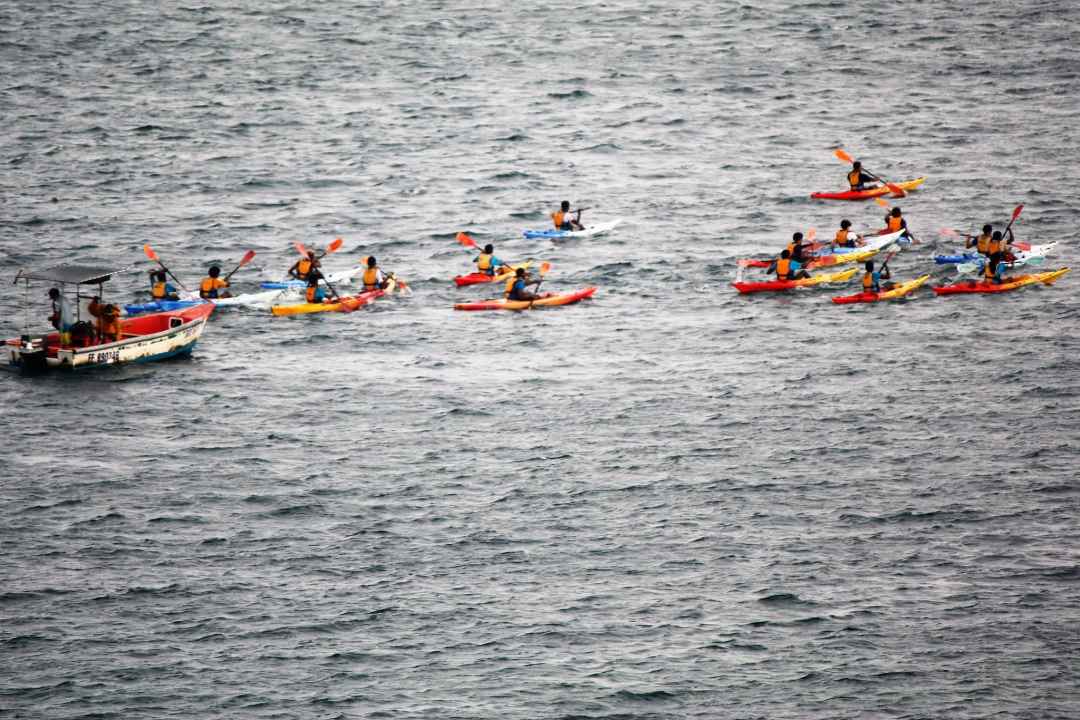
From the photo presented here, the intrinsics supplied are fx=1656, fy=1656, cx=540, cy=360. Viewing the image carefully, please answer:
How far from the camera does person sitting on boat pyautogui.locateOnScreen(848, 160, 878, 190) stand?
69562 millimetres

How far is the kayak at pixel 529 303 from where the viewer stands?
188ft

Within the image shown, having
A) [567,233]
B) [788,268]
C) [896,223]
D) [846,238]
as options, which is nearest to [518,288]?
[567,233]

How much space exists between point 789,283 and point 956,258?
614 cm

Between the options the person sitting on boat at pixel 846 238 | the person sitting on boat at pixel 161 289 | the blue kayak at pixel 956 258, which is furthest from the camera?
the person sitting on boat at pixel 846 238

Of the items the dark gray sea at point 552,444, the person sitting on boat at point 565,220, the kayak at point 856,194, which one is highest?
the kayak at point 856,194

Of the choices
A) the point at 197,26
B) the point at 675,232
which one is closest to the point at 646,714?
the point at 675,232

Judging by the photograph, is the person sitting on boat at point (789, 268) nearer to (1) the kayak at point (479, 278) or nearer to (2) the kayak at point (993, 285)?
(2) the kayak at point (993, 285)

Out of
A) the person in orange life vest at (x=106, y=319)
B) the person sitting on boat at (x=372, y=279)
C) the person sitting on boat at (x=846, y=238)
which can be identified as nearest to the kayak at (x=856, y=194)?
the person sitting on boat at (x=846, y=238)

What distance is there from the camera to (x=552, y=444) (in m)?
47.1

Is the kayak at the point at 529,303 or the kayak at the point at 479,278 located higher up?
the kayak at the point at 479,278

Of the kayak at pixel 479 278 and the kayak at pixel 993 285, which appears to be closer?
the kayak at pixel 993 285

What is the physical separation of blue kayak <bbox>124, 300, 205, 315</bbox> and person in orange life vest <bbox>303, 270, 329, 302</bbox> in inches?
143

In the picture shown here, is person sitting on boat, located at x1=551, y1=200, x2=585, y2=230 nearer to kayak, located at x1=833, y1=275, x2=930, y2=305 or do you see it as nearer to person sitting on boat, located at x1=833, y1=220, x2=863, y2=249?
person sitting on boat, located at x1=833, y1=220, x2=863, y2=249

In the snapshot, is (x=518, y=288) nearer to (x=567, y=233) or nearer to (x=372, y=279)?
(x=372, y=279)
